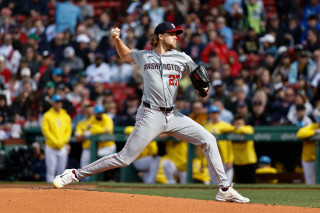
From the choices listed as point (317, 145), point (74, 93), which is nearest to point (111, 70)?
point (74, 93)

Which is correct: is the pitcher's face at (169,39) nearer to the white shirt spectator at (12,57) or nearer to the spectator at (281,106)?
the spectator at (281,106)

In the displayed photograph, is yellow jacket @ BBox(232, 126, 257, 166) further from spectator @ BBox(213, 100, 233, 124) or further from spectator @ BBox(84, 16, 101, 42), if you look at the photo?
spectator @ BBox(84, 16, 101, 42)

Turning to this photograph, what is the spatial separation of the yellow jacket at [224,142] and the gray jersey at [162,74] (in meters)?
5.03

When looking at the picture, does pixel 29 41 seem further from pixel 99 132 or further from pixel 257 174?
pixel 257 174

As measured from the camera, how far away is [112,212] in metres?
6.02

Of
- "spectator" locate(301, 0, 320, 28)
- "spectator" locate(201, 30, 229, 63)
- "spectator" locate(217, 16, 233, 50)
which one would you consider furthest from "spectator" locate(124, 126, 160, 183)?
"spectator" locate(301, 0, 320, 28)

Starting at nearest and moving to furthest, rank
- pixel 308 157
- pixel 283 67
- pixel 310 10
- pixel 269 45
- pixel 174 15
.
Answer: pixel 308 157
pixel 283 67
pixel 269 45
pixel 310 10
pixel 174 15

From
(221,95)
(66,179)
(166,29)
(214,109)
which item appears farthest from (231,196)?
(221,95)

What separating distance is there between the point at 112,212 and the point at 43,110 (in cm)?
894

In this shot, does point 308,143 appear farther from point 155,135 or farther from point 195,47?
point 155,135

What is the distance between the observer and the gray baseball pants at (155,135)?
22.0 feet

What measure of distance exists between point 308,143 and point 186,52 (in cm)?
462

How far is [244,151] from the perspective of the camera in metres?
11.8

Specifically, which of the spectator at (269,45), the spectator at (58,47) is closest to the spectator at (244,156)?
the spectator at (269,45)
